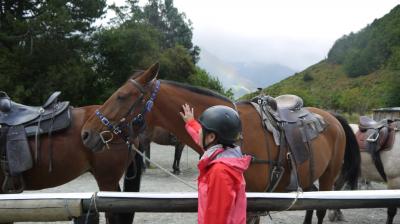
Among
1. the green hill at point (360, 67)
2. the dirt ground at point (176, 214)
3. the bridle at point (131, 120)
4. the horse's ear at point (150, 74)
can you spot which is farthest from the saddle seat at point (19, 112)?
the green hill at point (360, 67)

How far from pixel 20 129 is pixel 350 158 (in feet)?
13.4

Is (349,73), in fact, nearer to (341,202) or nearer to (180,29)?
(180,29)

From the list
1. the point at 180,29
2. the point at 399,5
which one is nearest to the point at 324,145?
the point at 180,29

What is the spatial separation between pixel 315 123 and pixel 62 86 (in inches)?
648

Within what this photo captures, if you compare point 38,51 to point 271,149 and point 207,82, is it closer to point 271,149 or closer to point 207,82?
point 271,149

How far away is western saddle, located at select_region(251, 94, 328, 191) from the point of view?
3385 mm

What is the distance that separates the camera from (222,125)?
193 cm

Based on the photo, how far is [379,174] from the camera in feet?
18.2

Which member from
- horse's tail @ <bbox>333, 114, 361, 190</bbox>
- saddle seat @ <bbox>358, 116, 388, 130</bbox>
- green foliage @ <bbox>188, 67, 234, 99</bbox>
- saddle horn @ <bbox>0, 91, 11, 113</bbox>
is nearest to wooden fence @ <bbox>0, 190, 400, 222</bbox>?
saddle horn @ <bbox>0, 91, 11, 113</bbox>

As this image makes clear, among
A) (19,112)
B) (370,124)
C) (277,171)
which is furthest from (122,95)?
(370,124)

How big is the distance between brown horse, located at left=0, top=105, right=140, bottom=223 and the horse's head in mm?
805

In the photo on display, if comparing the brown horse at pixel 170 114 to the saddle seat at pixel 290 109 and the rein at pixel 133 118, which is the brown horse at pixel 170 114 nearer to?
the rein at pixel 133 118

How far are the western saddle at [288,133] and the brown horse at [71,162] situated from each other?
5.04 feet

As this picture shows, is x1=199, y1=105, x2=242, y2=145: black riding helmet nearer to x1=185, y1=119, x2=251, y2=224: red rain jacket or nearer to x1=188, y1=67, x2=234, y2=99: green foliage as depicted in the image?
x1=185, y1=119, x2=251, y2=224: red rain jacket
